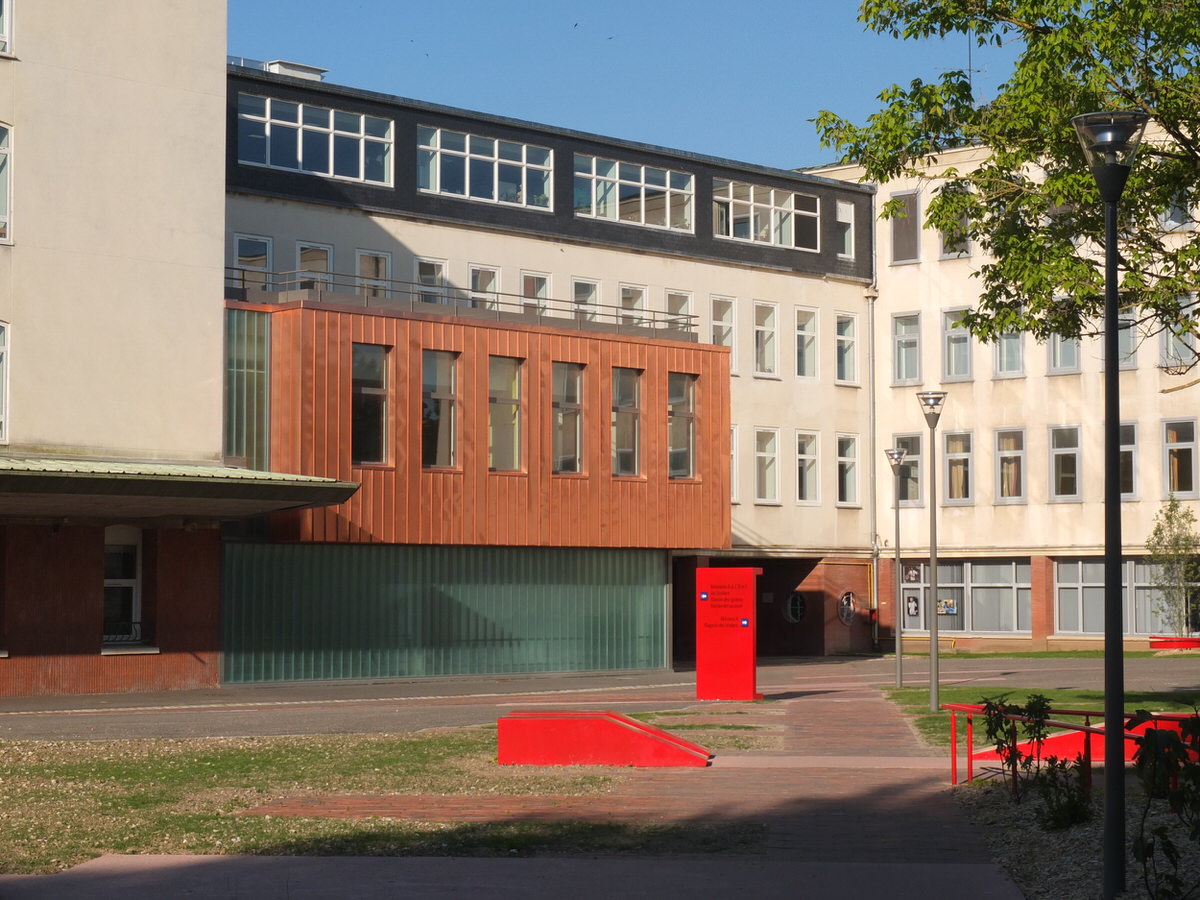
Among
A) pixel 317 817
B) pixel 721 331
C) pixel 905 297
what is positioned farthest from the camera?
pixel 905 297

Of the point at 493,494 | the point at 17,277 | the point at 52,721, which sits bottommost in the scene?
the point at 52,721

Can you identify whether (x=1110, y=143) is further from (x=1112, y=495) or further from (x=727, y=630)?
(x=727, y=630)

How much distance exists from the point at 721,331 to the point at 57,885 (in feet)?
122

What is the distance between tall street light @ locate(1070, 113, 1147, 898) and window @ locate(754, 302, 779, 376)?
3647 centimetres

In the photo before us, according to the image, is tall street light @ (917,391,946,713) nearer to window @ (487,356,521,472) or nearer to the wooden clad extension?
the wooden clad extension

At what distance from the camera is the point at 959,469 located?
163ft

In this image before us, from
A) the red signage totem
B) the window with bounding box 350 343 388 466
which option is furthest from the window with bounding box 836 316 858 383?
the red signage totem

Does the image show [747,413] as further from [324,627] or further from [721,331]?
[324,627]

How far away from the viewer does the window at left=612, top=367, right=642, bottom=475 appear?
36.2m

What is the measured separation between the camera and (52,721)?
2292 cm

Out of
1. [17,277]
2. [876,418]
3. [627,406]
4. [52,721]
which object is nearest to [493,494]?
[627,406]

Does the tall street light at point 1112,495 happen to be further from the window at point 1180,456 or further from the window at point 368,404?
the window at point 1180,456

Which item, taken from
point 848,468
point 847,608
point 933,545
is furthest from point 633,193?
point 933,545

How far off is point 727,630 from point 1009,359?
25.3 metres
